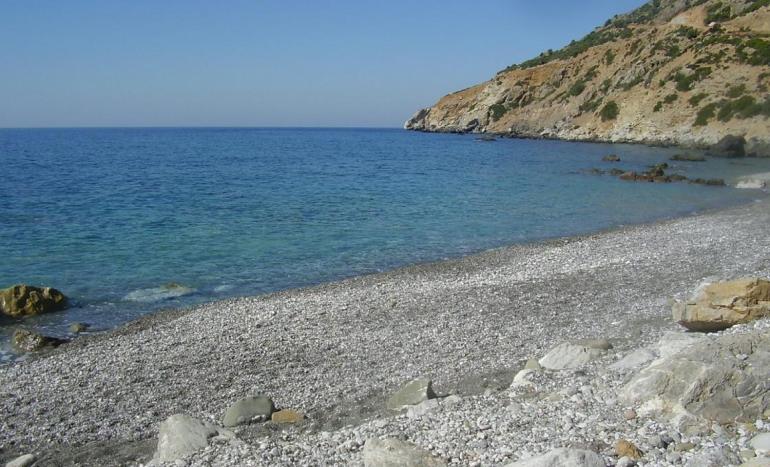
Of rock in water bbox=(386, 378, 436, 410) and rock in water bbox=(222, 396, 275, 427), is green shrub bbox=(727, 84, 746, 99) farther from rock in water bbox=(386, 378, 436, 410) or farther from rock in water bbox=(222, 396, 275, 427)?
rock in water bbox=(222, 396, 275, 427)

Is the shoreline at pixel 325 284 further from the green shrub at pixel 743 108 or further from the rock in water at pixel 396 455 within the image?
the green shrub at pixel 743 108

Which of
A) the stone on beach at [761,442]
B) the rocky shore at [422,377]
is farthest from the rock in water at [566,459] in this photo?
the stone on beach at [761,442]

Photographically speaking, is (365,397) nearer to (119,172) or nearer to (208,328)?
(208,328)

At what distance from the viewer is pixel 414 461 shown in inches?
308

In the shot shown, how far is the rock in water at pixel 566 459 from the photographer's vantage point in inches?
274

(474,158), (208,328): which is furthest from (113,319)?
(474,158)

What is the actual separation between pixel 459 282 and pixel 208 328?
811 cm

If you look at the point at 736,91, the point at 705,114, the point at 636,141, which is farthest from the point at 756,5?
the point at 705,114

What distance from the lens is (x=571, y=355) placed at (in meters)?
11.9

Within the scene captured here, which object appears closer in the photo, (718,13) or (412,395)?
(412,395)

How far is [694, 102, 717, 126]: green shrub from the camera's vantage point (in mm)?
74525

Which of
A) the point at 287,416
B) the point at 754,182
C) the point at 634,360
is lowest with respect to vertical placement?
the point at 287,416

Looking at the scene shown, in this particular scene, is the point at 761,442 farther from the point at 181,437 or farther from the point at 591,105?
the point at 591,105

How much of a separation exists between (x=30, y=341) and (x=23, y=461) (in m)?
6.60
